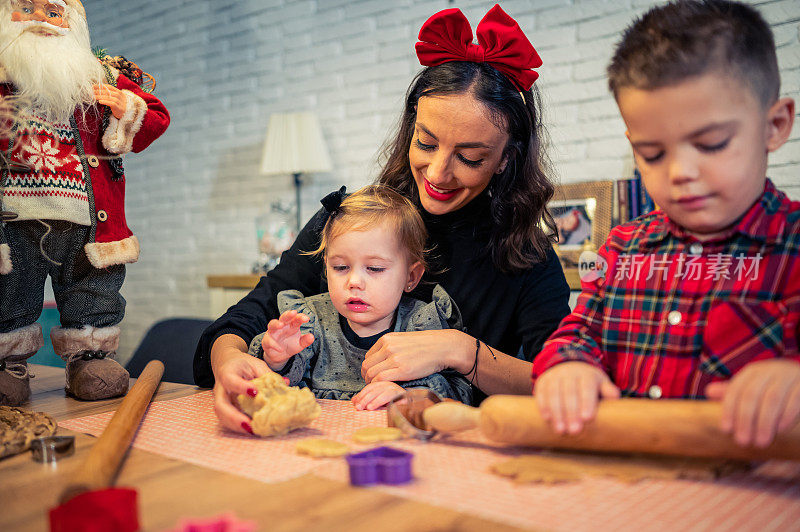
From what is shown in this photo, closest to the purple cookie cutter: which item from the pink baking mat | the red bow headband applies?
the pink baking mat

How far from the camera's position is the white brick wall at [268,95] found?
8.70ft

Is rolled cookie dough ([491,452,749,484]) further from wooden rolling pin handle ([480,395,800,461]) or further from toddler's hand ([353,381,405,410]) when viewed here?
toddler's hand ([353,381,405,410])

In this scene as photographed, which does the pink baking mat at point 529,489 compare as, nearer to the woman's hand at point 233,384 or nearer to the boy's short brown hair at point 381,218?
the woman's hand at point 233,384

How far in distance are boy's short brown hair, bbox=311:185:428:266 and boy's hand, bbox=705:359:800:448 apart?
0.72 m

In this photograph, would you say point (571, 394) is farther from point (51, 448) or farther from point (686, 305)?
point (51, 448)

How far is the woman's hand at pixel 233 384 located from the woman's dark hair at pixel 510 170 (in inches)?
23.1

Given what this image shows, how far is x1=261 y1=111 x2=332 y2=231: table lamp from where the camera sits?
3.11m

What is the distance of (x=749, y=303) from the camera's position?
706 millimetres

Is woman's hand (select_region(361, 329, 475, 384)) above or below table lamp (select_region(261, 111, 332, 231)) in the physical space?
below

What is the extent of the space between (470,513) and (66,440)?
0.49 metres

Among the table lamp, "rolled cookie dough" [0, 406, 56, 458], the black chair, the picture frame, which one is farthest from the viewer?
the table lamp

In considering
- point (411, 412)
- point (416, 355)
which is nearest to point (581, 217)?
point (416, 355)

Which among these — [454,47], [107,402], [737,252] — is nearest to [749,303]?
[737,252]

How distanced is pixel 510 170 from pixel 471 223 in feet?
0.46
